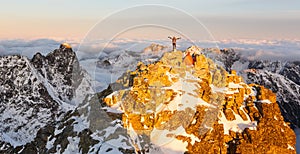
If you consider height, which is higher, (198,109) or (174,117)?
(174,117)

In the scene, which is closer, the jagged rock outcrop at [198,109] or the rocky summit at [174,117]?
the rocky summit at [174,117]

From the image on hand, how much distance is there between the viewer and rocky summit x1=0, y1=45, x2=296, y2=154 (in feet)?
331

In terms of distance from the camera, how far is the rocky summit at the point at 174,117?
10094 cm

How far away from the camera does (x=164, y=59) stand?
382 feet

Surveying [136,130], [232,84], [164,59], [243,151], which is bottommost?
[243,151]

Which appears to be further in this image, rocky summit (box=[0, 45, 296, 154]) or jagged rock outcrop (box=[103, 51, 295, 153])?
jagged rock outcrop (box=[103, 51, 295, 153])

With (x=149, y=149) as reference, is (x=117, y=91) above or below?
above

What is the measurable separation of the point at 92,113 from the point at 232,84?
142 feet

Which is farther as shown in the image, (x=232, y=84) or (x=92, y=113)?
(x=232, y=84)

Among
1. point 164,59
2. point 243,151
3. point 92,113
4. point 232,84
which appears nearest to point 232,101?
point 232,84

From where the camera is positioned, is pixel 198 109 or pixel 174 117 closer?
pixel 174 117

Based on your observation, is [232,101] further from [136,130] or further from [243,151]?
[136,130]

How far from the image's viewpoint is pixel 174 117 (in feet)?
339

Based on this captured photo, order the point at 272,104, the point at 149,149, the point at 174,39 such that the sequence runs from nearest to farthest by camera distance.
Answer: the point at 174,39, the point at 149,149, the point at 272,104
